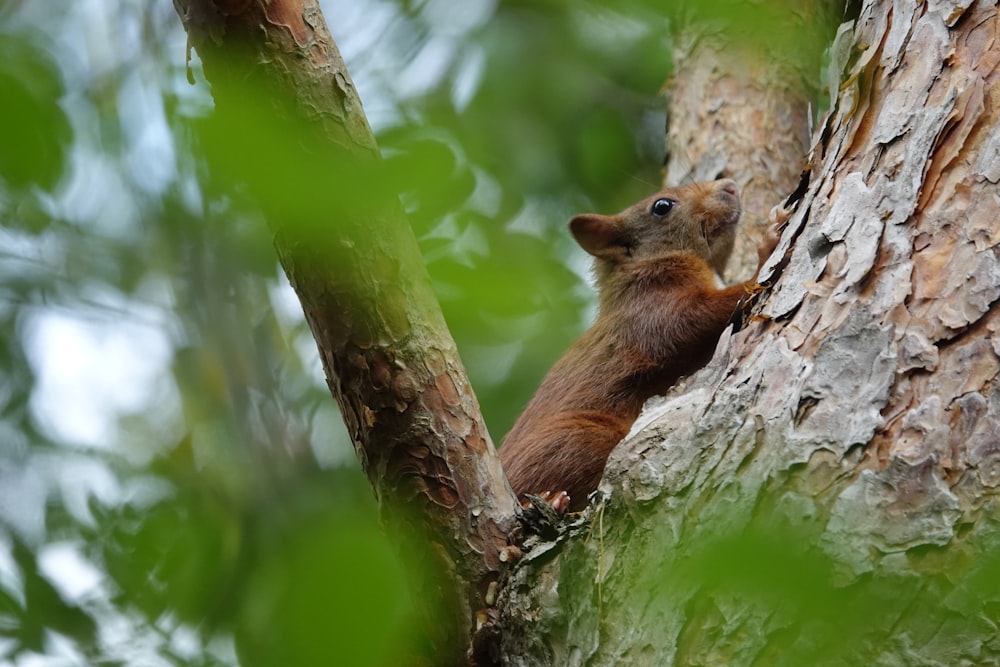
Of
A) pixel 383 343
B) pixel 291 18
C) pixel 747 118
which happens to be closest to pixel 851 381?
pixel 383 343

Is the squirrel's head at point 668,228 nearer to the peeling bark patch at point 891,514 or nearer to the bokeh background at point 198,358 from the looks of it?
the bokeh background at point 198,358

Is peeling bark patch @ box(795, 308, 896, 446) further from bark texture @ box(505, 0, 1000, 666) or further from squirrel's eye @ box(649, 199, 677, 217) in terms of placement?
squirrel's eye @ box(649, 199, 677, 217)

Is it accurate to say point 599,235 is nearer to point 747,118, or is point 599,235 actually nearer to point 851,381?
point 747,118

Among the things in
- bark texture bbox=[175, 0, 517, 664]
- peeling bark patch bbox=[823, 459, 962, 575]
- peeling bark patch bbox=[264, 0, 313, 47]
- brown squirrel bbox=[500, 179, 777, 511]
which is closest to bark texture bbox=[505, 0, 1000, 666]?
peeling bark patch bbox=[823, 459, 962, 575]

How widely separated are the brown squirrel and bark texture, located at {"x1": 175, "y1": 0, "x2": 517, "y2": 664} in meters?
0.54

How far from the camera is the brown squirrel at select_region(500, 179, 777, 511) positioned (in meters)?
4.23

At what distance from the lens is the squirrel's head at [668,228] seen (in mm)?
5547

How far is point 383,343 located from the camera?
9.65 ft

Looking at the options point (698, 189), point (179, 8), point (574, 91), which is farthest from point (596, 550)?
point (574, 91)

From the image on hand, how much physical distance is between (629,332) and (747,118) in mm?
1365

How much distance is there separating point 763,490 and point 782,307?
67cm

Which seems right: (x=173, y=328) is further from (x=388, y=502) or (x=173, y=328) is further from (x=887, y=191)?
(x=887, y=191)

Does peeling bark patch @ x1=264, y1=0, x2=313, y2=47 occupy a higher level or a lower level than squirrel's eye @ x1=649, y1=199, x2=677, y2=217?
lower

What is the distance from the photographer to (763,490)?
2580mm
